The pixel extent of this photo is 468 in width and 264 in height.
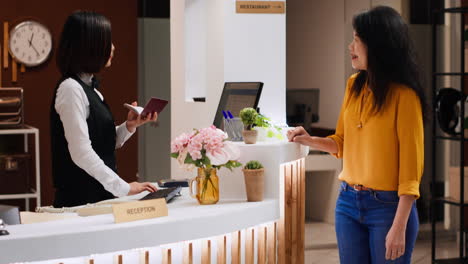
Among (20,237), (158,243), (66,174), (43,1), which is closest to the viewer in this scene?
(20,237)

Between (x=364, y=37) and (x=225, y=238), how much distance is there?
945mm

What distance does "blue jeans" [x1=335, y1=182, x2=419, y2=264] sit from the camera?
8.84 ft

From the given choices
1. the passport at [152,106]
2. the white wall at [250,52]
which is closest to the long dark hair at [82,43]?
the passport at [152,106]

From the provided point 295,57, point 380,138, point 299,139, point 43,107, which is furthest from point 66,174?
point 295,57

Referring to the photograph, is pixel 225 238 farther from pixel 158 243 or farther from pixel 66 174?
pixel 66 174

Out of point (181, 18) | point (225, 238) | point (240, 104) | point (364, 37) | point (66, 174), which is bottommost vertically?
point (225, 238)

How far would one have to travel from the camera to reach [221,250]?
2941mm

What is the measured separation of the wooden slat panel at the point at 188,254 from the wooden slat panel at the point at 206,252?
7 centimetres

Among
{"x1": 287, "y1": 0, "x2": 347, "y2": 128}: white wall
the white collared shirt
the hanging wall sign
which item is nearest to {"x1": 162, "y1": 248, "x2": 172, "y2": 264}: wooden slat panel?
the white collared shirt

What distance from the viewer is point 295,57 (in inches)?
308

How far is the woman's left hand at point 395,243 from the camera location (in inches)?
103

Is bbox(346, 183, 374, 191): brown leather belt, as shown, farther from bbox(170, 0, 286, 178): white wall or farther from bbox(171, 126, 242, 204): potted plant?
bbox(170, 0, 286, 178): white wall

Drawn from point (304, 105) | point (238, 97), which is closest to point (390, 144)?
point (238, 97)

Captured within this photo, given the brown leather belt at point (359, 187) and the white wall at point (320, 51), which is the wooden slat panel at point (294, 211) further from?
the white wall at point (320, 51)
